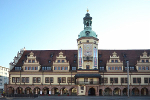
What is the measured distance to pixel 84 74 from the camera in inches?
2192

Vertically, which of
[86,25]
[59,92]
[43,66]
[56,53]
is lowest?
[59,92]

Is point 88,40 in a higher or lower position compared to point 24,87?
higher

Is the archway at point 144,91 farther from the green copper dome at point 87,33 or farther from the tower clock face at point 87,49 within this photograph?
the green copper dome at point 87,33

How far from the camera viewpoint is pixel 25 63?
59.3m

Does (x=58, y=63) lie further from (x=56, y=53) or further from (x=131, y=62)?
(x=131, y=62)

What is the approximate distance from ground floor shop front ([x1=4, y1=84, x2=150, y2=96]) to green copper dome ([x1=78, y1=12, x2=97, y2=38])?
46.2 ft

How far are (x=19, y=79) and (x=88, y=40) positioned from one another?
21.8 m

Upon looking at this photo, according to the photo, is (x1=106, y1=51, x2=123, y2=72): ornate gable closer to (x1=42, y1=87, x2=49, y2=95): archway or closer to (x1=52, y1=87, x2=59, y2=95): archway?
(x1=52, y1=87, x2=59, y2=95): archway

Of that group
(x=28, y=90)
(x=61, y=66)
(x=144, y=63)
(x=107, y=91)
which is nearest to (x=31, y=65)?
(x=28, y=90)

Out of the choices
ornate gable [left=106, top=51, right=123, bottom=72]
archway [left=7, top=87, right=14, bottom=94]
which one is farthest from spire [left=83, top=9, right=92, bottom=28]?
archway [left=7, top=87, right=14, bottom=94]

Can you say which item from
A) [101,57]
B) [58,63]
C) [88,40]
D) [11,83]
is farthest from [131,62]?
[11,83]

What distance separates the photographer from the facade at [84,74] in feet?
183

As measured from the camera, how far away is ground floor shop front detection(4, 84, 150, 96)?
5538cm

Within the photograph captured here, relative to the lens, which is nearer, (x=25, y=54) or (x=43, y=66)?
(x=43, y=66)
